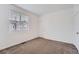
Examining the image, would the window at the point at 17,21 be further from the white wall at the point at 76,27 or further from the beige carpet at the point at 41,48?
the white wall at the point at 76,27

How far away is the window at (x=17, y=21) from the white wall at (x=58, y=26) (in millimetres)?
301

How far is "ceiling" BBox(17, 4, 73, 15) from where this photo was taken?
179 cm

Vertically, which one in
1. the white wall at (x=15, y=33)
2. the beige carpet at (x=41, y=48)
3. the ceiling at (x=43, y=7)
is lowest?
the beige carpet at (x=41, y=48)

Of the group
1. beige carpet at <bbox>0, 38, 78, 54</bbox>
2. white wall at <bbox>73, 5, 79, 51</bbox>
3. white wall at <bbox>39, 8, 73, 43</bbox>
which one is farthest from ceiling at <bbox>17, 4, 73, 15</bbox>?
beige carpet at <bbox>0, 38, 78, 54</bbox>

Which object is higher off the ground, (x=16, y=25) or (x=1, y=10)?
(x=1, y=10)

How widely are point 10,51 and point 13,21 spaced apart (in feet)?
1.69

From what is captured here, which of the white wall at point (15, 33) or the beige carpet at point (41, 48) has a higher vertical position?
the white wall at point (15, 33)

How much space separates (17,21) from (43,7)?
52 centimetres

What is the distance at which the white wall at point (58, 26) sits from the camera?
73.6 inches

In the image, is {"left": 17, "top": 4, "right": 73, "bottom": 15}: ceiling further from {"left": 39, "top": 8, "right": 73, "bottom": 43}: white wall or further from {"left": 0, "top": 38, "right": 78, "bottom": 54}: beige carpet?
{"left": 0, "top": 38, "right": 78, "bottom": 54}: beige carpet

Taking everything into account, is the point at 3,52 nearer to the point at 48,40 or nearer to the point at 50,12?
the point at 48,40

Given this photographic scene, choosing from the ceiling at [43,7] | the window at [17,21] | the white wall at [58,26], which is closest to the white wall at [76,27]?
the white wall at [58,26]

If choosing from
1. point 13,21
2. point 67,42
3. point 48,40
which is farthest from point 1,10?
point 67,42
